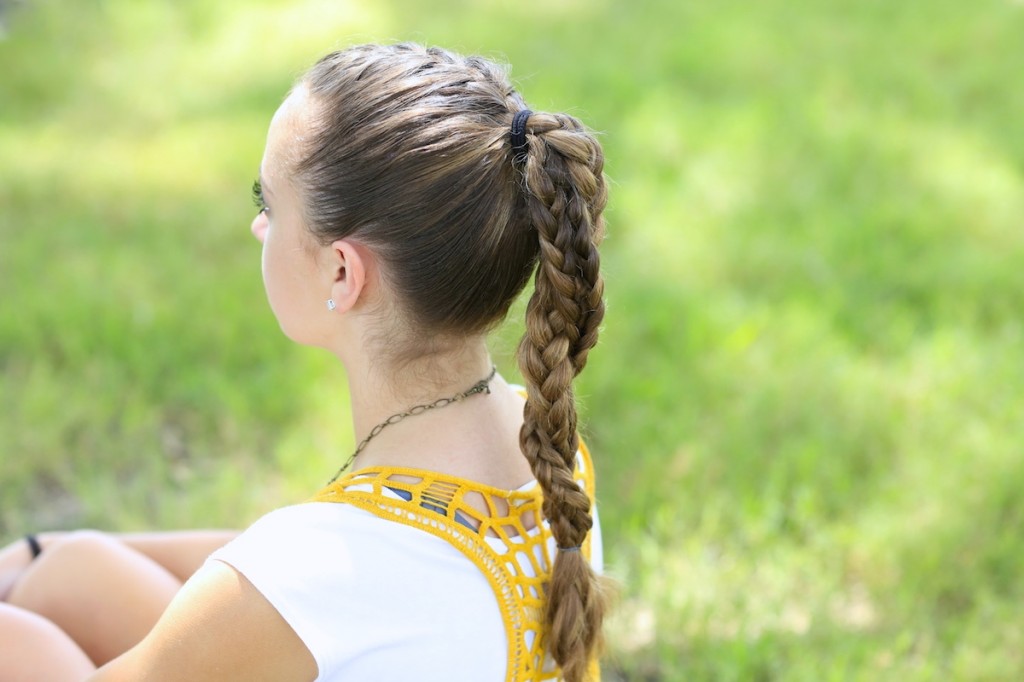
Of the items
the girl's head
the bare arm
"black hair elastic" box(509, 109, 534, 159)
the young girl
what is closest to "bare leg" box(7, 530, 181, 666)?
the young girl

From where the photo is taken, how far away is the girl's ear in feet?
4.43

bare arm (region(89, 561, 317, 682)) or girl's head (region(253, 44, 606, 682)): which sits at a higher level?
girl's head (region(253, 44, 606, 682))

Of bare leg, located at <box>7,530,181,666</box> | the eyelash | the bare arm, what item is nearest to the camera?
the bare arm

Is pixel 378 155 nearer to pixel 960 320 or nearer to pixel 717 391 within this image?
pixel 717 391

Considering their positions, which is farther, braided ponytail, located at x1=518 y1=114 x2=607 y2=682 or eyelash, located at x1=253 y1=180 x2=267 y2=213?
eyelash, located at x1=253 y1=180 x2=267 y2=213

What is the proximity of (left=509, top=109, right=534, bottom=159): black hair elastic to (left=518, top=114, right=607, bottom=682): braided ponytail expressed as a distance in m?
0.01

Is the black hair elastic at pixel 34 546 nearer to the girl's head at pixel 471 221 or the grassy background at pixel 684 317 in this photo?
the grassy background at pixel 684 317

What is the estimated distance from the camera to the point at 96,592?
1.69 m

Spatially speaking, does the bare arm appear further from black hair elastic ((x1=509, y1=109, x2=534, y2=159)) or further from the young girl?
black hair elastic ((x1=509, y1=109, x2=534, y2=159))

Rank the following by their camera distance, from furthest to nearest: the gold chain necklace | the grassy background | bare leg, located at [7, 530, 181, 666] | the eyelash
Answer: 1. the grassy background
2. bare leg, located at [7, 530, 181, 666]
3. the eyelash
4. the gold chain necklace

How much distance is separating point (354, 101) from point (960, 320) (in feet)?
8.36

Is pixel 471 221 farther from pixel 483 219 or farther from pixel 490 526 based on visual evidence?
pixel 490 526

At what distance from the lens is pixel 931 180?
13.2ft

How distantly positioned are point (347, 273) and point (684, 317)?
1.99 m
